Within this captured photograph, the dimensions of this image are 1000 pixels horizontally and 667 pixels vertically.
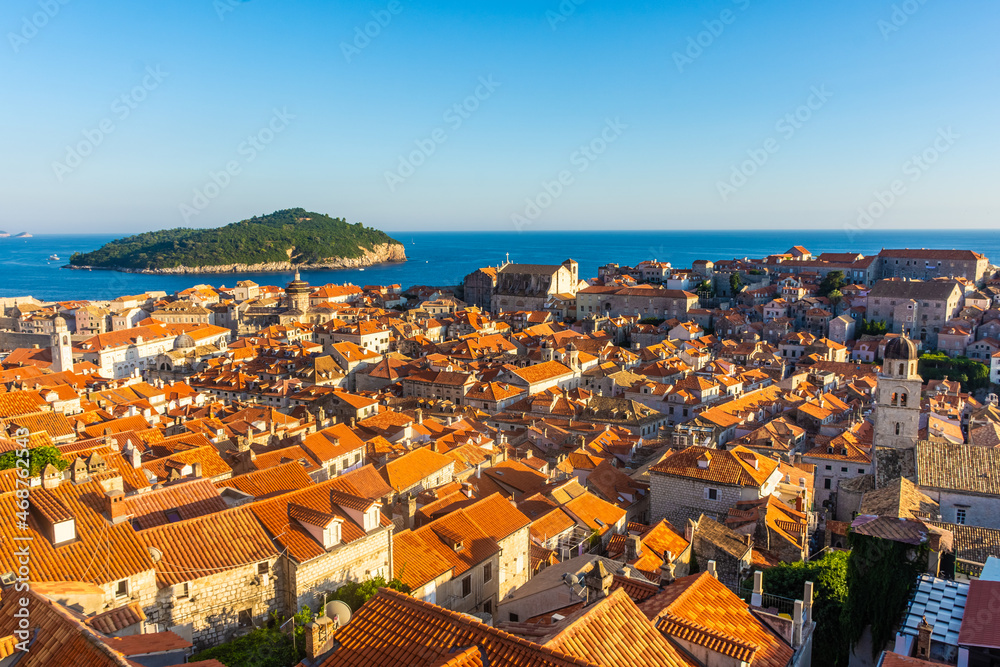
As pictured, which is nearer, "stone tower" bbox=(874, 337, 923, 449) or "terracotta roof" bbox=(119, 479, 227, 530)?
"terracotta roof" bbox=(119, 479, 227, 530)

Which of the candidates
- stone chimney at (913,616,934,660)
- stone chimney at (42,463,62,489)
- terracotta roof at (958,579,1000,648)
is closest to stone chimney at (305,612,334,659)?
stone chimney at (42,463,62,489)

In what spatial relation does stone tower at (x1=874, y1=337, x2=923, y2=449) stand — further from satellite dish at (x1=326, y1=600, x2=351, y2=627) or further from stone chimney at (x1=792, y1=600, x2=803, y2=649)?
satellite dish at (x1=326, y1=600, x2=351, y2=627)

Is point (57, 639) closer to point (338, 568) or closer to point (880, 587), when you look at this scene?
point (338, 568)

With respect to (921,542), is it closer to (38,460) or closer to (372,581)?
(372,581)

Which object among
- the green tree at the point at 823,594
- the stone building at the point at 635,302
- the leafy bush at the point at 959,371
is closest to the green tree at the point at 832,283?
the stone building at the point at 635,302

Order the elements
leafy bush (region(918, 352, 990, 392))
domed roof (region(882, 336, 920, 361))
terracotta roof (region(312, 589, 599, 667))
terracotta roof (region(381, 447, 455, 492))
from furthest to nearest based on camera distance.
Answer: leafy bush (region(918, 352, 990, 392)) < domed roof (region(882, 336, 920, 361)) < terracotta roof (region(381, 447, 455, 492)) < terracotta roof (region(312, 589, 599, 667))

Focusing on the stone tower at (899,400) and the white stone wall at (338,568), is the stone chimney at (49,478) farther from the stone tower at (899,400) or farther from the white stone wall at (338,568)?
the stone tower at (899,400)

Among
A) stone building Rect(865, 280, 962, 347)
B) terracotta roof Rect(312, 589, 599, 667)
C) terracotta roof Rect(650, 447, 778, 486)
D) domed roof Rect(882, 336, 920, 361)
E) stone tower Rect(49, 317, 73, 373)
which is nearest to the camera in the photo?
terracotta roof Rect(312, 589, 599, 667)
